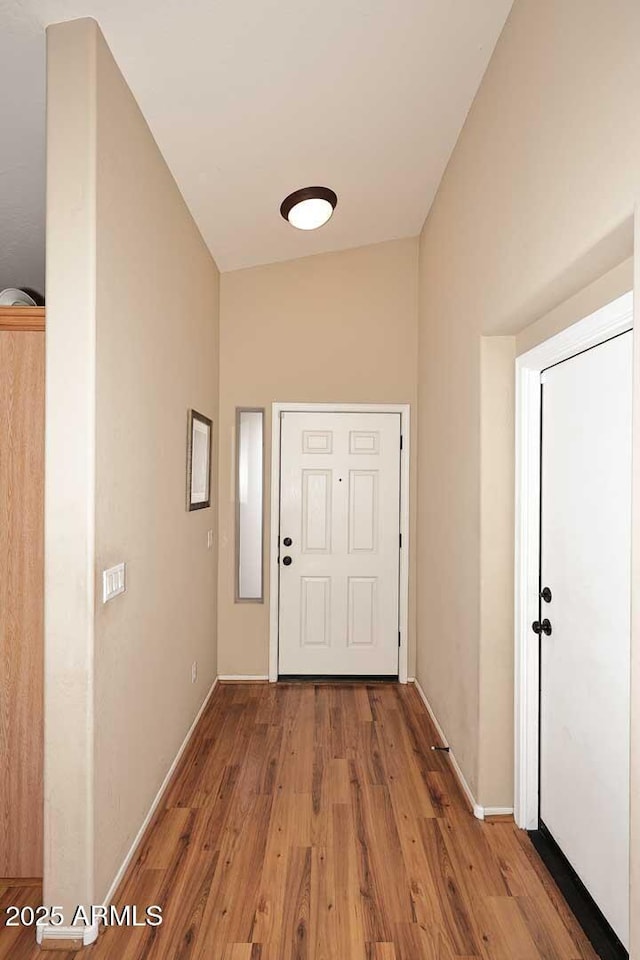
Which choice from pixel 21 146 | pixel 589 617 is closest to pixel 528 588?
pixel 589 617

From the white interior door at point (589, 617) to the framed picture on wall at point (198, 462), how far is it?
174 cm

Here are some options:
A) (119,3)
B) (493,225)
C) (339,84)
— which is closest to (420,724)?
(493,225)

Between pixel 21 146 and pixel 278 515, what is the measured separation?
247 centimetres

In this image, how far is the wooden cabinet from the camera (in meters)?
1.97

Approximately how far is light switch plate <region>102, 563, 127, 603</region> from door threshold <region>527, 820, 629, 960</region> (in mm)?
1776

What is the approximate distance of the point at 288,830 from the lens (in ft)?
7.82

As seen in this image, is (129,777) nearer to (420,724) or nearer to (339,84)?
(420,724)

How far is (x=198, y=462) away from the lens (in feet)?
11.2

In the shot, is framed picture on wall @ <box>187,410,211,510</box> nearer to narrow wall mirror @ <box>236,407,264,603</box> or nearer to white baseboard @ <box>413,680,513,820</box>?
narrow wall mirror @ <box>236,407,264,603</box>

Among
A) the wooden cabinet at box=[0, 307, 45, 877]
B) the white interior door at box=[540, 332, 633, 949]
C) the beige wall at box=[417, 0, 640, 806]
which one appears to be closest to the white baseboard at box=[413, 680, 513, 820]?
the beige wall at box=[417, 0, 640, 806]

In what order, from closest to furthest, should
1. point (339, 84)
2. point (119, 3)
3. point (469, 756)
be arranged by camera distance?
point (119, 3)
point (339, 84)
point (469, 756)

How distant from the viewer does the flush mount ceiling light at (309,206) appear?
2.98 metres

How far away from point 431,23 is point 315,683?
11.7 feet

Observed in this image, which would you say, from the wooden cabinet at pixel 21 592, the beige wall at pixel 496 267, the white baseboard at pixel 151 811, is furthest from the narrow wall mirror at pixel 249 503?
the wooden cabinet at pixel 21 592
